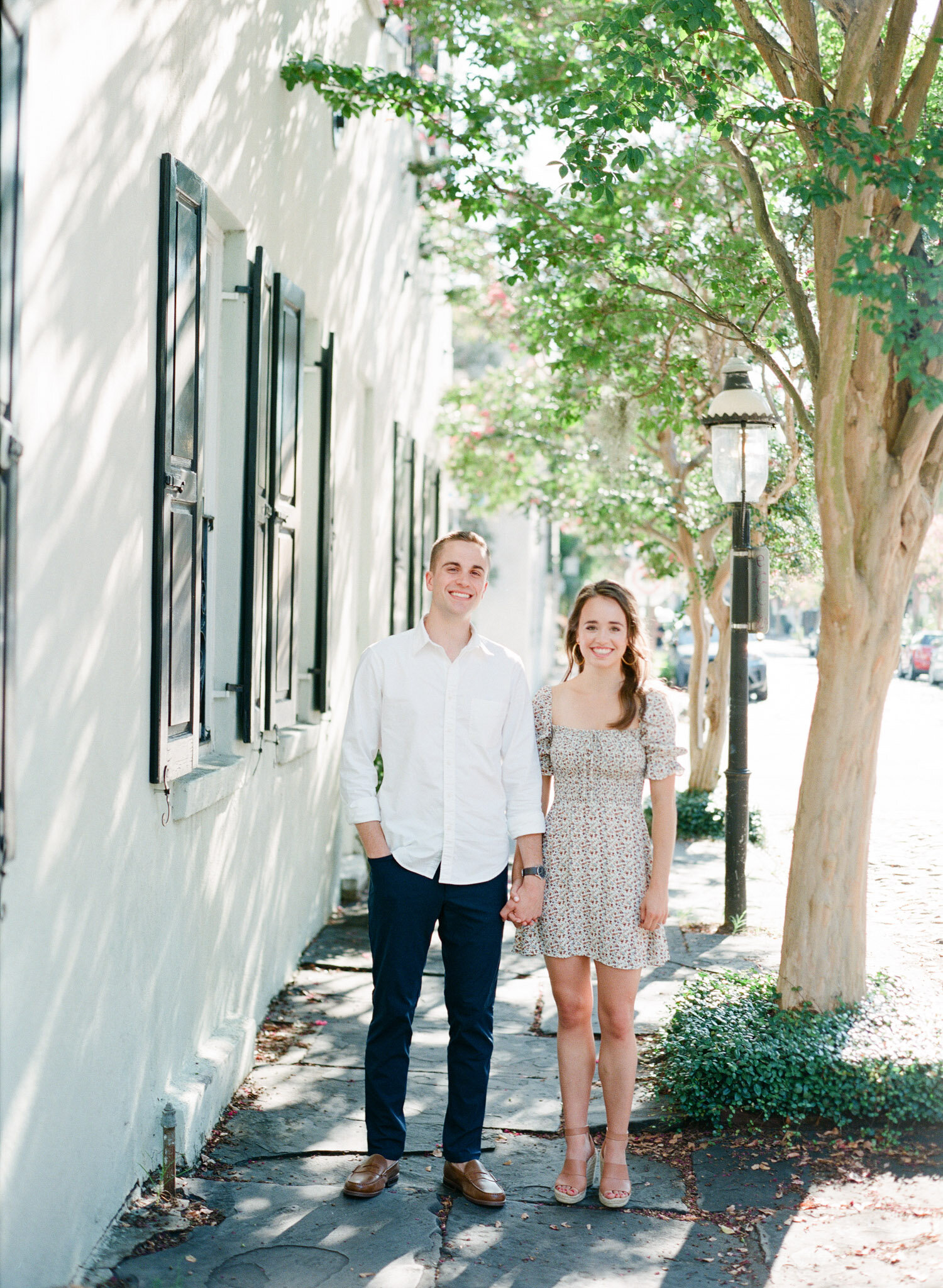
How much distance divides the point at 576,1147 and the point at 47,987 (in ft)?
6.03

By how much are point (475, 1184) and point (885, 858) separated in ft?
22.3

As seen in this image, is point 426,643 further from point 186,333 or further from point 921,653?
point 921,653

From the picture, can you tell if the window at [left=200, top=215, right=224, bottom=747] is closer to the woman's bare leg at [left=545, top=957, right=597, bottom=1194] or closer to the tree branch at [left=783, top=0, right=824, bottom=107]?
the woman's bare leg at [left=545, top=957, right=597, bottom=1194]

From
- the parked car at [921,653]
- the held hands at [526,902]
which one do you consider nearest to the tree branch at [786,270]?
the held hands at [526,902]

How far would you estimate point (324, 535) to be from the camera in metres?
6.93

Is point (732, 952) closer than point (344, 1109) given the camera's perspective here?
No

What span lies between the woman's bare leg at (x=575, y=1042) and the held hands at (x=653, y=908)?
231 millimetres

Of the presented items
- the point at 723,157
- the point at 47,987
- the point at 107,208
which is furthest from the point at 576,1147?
the point at 723,157

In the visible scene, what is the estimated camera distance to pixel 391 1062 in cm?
391

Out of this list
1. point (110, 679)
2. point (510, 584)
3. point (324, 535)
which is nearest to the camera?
point (110, 679)

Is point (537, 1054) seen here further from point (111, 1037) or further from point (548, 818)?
point (111, 1037)

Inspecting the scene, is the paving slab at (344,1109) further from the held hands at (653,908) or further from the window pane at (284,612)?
the window pane at (284,612)

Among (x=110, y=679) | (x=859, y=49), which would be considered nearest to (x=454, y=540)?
(x=110, y=679)

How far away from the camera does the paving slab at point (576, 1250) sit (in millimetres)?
3459
